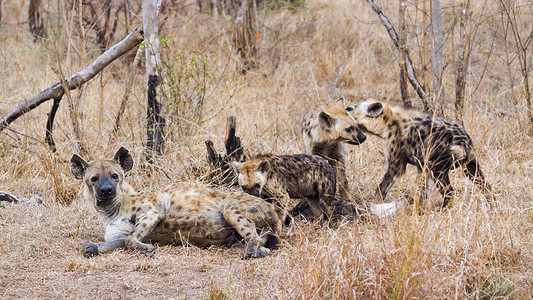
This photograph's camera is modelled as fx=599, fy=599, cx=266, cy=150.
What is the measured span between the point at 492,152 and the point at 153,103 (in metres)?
3.51

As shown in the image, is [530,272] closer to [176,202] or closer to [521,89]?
[176,202]

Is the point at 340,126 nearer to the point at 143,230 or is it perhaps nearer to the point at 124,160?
the point at 124,160

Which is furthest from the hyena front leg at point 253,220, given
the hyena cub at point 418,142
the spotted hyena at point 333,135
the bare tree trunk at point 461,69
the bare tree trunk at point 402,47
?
the bare tree trunk at point 461,69

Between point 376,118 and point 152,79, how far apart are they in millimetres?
2252

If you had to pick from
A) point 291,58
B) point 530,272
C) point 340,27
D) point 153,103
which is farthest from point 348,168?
point 340,27

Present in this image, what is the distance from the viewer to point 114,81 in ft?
29.6

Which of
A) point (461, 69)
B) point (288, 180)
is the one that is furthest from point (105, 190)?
point (461, 69)

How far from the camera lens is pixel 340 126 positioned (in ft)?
17.4

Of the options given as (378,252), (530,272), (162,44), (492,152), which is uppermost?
(162,44)

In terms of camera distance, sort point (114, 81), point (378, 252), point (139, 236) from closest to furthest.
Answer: point (378, 252)
point (139, 236)
point (114, 81)

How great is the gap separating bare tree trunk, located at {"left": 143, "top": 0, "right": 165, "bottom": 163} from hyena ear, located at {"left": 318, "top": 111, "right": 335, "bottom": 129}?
5.38 feet

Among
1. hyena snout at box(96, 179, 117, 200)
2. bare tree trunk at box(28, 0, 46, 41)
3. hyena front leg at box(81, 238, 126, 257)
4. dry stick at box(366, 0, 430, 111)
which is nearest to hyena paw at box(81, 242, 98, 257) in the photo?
hyena front leg at box(81, 238, 126, 257)

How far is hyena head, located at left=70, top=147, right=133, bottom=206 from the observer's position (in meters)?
4.10

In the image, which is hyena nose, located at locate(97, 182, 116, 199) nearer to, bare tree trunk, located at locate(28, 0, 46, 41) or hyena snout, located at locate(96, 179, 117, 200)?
hyena snout, located at locate(96, 179, 117, 200)
